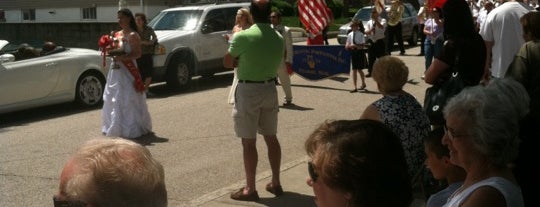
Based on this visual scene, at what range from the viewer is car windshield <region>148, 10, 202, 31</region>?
15953mm

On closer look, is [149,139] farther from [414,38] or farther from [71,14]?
[71,14]

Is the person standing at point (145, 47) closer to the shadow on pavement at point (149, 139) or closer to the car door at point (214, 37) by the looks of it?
the shadow on pavement at point (149, 139)

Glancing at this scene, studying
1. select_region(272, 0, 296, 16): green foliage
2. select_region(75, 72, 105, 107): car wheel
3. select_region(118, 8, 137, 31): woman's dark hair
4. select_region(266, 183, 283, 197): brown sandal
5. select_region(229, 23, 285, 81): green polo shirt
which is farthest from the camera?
select_region(272, 0, 296, 16): green foliage

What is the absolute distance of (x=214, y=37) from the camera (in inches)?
630

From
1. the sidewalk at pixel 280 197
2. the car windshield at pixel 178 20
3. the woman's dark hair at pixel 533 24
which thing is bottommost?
the sidewalk at pixel 280 197

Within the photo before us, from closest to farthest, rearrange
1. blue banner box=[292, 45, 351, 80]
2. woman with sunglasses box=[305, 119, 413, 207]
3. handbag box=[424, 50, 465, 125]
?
woman with sunglasses box=[305, 119, 413, 207] < handbag box=[424, 50, 465, 125] < blue banner box=[292, 45, 351, 80]

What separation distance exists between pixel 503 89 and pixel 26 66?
31.9 feet

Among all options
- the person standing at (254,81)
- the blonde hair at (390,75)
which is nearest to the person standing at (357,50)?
the person standing at (254,81)

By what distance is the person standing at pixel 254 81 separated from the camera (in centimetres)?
618

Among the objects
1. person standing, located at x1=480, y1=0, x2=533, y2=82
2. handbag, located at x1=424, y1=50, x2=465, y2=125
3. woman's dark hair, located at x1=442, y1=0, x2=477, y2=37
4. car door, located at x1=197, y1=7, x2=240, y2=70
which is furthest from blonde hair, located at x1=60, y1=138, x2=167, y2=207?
car door, located at x1=197, y1=7, x2=240, y2=70

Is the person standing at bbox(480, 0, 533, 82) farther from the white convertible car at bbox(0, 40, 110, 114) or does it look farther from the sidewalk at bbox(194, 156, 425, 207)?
the white convertible car at bbox(0, 40, 110, 114)

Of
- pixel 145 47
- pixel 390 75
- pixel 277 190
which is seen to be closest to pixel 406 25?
pixel 145 47

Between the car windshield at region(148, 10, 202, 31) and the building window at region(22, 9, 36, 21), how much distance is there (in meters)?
27.9

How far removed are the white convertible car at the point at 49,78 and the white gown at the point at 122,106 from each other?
2.52m
